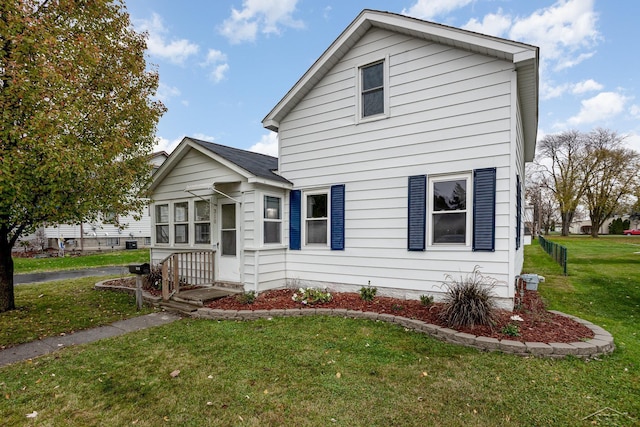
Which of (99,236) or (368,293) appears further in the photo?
(99,236)

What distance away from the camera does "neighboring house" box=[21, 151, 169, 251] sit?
21.5 m

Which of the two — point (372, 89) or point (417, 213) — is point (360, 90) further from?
point (417, 213)

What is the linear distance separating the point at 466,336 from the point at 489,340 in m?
0.30

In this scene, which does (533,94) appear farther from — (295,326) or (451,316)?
(295,326)

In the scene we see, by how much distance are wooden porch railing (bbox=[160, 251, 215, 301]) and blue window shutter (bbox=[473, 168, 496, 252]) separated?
631 cm

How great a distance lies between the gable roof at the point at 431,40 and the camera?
5426 mm

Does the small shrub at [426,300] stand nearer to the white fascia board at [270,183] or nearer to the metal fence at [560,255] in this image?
the white fascia board at [270,183]

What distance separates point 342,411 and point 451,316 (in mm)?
2738

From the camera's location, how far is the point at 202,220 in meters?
8.56

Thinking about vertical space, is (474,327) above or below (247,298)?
above

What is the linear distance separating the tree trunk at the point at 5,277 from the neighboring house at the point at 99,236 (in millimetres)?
14511

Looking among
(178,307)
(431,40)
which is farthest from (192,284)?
(431,40)

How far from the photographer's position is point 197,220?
8.66m

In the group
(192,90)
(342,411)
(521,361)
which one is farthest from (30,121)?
(192,90)
